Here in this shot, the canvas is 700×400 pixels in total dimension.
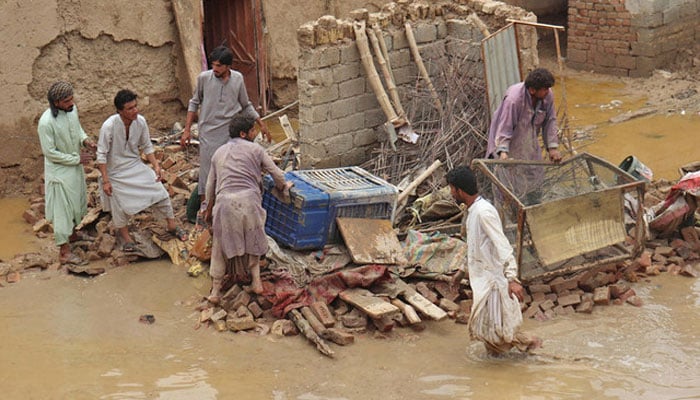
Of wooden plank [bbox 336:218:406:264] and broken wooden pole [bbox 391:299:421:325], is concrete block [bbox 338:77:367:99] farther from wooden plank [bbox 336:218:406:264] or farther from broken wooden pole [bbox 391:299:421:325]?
broken wooden pole [bbox 391:299:421:325]

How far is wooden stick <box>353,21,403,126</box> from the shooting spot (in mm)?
9742

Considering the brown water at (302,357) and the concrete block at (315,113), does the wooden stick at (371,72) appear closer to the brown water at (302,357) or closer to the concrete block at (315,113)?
the concrete block at (315,113)

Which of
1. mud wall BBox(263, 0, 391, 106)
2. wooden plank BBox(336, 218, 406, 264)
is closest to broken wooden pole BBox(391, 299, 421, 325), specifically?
wooden plank BBox(336, 218, 406, 264)

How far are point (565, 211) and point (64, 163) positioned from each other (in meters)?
4.30

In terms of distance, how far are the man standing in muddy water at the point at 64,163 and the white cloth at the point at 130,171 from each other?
237 millimetres

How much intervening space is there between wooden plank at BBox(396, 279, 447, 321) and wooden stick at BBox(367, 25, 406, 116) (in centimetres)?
233

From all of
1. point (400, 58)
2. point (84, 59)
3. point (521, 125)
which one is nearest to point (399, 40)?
point (400, 58)

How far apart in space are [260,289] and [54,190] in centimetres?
221

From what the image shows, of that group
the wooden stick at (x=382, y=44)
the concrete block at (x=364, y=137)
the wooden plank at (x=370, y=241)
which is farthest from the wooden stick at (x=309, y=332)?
the wooden stick at (x=382, y=44)

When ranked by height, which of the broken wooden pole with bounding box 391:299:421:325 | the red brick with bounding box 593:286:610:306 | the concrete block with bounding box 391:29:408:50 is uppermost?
the concrete block with bounding box 391:29:408:50

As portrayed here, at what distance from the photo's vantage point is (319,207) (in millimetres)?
8367

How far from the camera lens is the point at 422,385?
695 centimetres

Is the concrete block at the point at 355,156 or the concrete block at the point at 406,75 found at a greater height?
the concrete block at the point at 406,75

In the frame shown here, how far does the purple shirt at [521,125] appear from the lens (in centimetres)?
870
